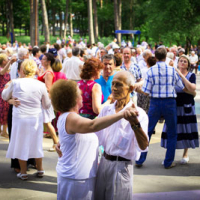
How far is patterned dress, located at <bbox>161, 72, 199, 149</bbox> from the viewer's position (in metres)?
6.93

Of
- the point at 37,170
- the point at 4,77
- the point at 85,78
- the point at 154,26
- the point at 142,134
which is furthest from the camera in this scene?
the point at 154,26

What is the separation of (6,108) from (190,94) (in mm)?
4586

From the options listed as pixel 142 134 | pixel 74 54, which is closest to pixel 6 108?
pixel 74 54

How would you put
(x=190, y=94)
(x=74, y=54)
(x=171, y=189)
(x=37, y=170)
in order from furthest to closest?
(x=74, y=54) → (x=190, y=94) → (x=37, y=170) → (x=171, y=189)

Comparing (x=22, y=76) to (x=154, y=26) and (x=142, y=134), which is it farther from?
(x=154, y=26)

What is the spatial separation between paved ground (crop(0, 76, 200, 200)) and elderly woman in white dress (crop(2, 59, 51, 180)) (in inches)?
17.8

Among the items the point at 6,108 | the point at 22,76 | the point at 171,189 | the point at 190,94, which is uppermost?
the point at 22,76

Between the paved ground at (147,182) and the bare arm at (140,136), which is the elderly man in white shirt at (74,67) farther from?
the bare arm at (140,136)

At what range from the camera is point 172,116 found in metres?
6.62

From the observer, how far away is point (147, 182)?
6.17 m

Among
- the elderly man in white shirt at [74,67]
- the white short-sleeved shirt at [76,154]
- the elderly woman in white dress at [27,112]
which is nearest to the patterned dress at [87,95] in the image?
the elderly woman in white dress at [27,112]

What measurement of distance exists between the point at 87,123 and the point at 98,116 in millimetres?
570

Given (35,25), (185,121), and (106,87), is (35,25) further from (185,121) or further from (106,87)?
(106,87)

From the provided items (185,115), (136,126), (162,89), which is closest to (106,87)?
(162,89)
